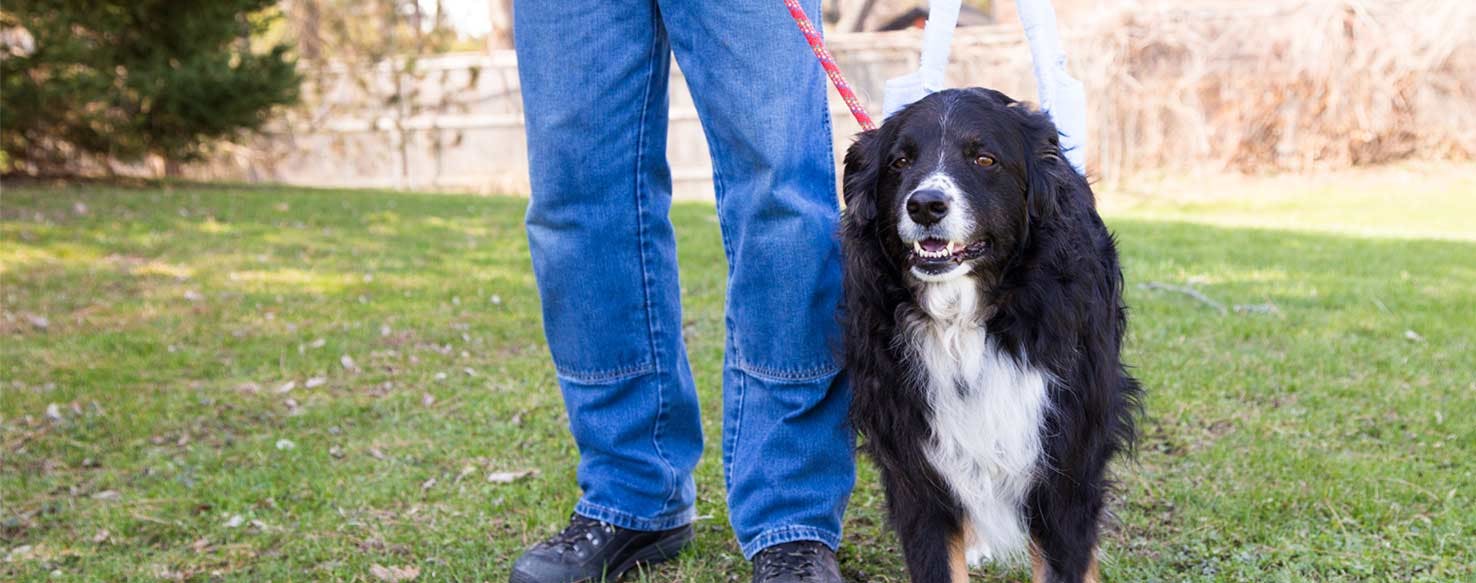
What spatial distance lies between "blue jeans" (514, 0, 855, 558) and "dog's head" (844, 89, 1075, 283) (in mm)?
170

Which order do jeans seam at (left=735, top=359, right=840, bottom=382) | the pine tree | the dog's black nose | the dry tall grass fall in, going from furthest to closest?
the dry tall grass
the pine tree
jeans seam at (left=735, top=359, right=840, bottom=382)
the dog's black nose

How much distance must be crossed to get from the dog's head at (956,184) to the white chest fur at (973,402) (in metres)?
0.08

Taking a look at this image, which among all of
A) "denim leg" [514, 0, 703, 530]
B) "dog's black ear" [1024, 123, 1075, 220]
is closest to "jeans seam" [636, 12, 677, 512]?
"denim leg" [514, 0, 703, 530]

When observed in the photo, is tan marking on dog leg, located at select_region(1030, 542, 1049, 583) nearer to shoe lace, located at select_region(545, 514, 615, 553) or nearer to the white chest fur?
the white chest fur

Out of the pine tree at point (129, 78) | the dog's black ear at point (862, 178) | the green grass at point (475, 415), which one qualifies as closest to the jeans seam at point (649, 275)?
the green grass at point (475, 415)

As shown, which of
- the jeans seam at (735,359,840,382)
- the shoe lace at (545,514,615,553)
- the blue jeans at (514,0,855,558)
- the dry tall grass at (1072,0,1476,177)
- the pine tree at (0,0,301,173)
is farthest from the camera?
the dry tall grass at (1072,0,1476,177)

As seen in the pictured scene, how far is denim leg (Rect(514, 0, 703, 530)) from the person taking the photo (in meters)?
2.45

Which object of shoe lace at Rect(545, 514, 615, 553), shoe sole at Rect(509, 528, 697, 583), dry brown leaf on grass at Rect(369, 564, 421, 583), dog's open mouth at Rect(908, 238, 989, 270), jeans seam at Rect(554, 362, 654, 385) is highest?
dog's open mouth at Rect(908, 238, 989, 270)

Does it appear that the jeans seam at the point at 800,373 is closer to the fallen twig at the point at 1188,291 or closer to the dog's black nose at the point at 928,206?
the dog's black nose at the point at 928,206

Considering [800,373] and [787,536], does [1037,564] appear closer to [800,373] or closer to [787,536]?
[787,536]

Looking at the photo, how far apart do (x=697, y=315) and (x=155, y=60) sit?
7412mm

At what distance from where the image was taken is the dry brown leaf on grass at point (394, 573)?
2.90 metres

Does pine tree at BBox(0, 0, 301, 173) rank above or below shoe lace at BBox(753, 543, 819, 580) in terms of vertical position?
above

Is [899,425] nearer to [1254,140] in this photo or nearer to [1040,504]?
[1040,504]
